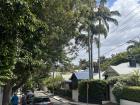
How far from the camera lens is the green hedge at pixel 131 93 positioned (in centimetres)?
3422

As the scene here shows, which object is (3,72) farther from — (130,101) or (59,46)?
(130,101)

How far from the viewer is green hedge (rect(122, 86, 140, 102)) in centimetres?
3422

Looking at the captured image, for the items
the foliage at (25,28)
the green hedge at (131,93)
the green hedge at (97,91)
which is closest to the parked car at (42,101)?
the foliage at (25,28)

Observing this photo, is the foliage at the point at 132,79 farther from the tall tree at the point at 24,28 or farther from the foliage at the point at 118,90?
the tall tree at the point at 24,28

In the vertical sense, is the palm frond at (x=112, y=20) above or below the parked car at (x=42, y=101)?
above

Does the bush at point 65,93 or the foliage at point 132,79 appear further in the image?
the bush at point 65,93

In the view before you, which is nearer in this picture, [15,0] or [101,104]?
[15,0]

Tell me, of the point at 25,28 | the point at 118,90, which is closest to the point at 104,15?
the point at 118,90

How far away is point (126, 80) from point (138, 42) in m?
54.2

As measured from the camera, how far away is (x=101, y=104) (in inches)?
1789

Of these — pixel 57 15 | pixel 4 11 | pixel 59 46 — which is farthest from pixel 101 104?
pixel 4 11

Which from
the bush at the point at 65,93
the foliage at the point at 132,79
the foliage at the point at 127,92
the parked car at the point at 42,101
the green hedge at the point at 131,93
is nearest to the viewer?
the parked car at the point at 42,101

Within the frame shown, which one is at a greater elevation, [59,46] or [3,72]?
[59,46]

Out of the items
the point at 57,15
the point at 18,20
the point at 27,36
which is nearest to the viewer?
the point at 18,20
